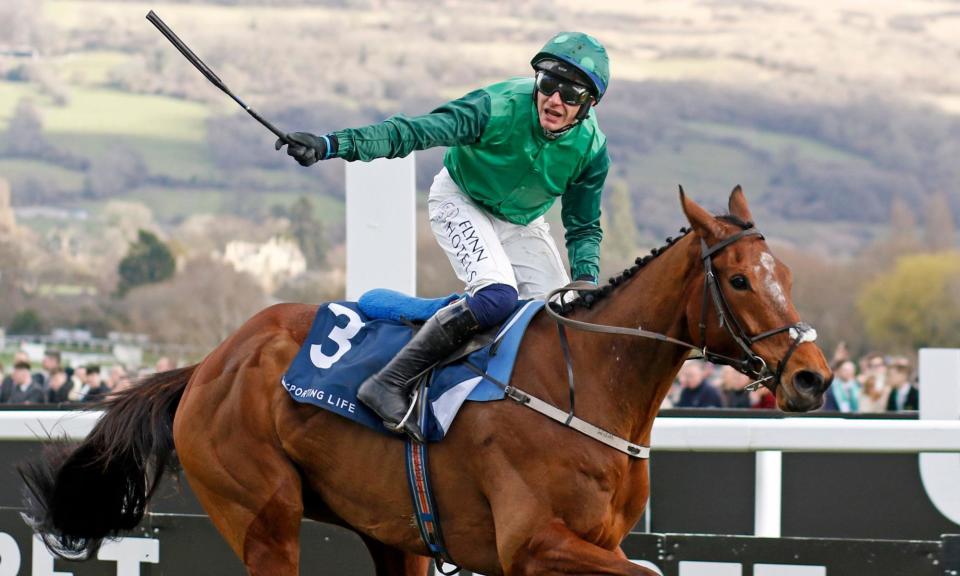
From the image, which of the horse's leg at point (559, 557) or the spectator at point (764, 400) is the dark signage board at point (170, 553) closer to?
the horse's leg at point (559, 557)

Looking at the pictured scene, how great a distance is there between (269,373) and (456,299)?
75cm

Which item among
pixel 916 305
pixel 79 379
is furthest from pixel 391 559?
pixel 916 305

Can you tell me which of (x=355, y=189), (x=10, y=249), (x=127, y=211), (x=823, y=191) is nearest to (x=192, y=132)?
(x=127, y=211)

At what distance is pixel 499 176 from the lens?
464 cm

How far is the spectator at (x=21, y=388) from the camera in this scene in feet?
42.4

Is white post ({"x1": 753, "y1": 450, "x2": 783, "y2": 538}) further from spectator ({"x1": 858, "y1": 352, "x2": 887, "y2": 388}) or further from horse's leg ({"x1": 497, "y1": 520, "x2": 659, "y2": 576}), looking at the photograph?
spectator ({"x1": 858, "y1": 352, "x2": 887, "y2": 388})

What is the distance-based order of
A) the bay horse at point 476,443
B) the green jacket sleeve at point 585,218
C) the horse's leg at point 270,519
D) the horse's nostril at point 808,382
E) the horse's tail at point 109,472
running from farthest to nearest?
the horse's tail at point 109,472 < the green jacket sleeve at point 585,218 < the horse's leg at point 270,519 < the bay horse at point 476,443 < the horse's nostril at point 808,382

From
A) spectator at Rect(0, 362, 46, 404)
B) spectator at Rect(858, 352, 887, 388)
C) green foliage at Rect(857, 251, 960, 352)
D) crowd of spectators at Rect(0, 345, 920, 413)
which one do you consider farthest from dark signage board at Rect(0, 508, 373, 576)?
green foliage at Rect(857, 251, 960, 352)

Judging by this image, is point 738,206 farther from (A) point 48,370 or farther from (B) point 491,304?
(A) point 48,370

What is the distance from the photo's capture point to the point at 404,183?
5547 mm

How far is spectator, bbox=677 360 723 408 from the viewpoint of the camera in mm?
11039

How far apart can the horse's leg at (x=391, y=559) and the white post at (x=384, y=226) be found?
1068 millimetres

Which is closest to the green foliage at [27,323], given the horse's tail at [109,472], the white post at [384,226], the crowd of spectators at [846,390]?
the crowd of spectators at [846,390]

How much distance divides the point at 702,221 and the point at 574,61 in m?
0.75
